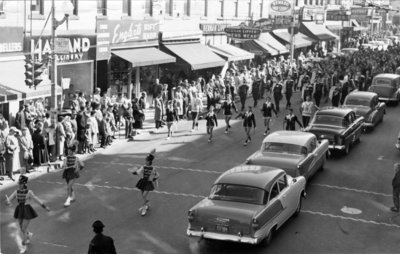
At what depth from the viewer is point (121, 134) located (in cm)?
2681

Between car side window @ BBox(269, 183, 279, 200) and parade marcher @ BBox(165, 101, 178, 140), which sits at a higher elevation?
car side window @ BBox(269, 183, 279, 200)

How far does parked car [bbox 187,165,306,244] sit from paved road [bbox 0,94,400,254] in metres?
0.51

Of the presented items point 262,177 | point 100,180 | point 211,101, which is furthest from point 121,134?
point 262,177

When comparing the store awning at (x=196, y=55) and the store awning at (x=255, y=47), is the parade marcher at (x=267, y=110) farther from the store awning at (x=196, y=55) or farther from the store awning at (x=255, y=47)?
the store awning at (x=255, y=47)

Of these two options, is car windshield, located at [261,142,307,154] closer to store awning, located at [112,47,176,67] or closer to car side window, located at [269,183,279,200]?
car side window, located at [269,183,279,200]

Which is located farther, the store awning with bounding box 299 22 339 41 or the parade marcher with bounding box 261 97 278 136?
the store awning with bounding box 299 22 339 41

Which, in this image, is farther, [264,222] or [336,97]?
[336,97]

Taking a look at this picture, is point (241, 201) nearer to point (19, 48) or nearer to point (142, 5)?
point (19, 48)

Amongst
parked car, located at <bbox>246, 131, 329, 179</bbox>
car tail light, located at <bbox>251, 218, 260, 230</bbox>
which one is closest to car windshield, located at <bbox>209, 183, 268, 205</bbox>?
car tail light, located at <bbox>251, 218, 260, 230</bbox>

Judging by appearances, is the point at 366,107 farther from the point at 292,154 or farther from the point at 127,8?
the point at 127,8

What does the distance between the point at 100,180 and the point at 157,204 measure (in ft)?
10.5

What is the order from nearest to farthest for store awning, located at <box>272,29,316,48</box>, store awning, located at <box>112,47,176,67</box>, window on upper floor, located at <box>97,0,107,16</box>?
1. window on upper floor, located at <box>97,0,107,16</box>
2. store awning, located at <box>112,47,176,67</box>
3. store awning, located at <box>272,29,316,48</box>

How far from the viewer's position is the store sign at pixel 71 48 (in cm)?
2595

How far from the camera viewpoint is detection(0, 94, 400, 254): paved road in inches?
547
